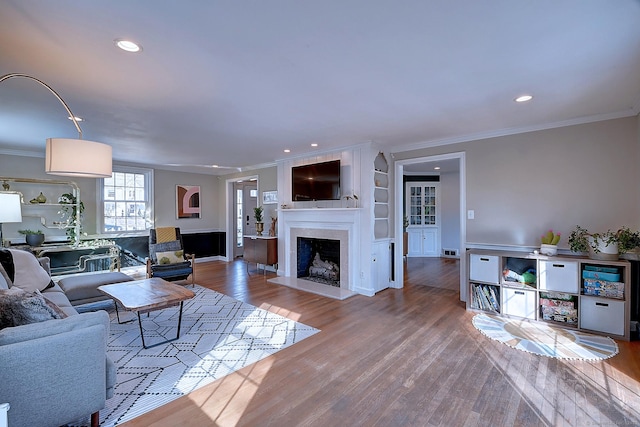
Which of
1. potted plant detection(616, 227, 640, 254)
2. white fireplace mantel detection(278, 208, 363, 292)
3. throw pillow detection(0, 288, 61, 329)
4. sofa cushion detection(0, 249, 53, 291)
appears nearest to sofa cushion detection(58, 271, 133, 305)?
sofa cushion detection(0, 249, 53, 291)

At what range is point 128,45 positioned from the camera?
6.23 feet

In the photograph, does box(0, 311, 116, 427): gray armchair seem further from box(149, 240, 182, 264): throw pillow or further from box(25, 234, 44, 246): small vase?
box(25, 234, 44, 246): small vase

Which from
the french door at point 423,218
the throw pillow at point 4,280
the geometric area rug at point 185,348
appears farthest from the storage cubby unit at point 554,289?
the throw pillow at point 4,280

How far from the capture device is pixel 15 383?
1479 millimetres

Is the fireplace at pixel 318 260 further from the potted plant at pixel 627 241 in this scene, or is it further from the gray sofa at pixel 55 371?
the gray sofa at pixel 55 371

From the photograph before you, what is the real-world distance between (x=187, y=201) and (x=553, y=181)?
7485mm

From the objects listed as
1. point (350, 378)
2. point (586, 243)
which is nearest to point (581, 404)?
point (350, 378)

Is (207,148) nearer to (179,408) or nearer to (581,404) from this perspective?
(179,408)

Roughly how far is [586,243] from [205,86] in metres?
4.28

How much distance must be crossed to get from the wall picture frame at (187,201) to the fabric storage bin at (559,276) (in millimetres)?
7341

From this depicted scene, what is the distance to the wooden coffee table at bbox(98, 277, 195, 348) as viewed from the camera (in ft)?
9.15

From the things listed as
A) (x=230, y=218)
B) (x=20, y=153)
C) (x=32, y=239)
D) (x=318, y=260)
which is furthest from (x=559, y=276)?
(x=20, y=153)

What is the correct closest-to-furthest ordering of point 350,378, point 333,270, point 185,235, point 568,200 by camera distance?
point 350,378, point 568,200, point 333,270, point 185,235

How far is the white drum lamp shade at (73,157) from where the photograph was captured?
2146 millimetres
